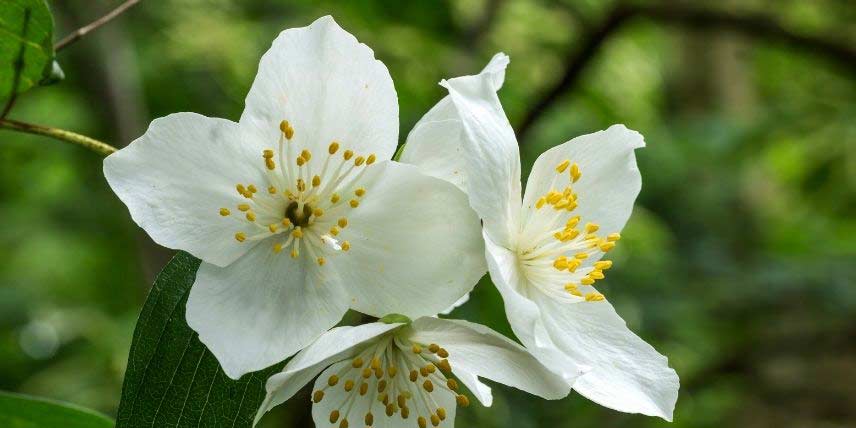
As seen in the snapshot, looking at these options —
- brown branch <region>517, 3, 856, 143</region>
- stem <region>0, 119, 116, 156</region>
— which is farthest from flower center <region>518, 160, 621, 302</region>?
brown branch <region>517, 3, 856, 143</region>

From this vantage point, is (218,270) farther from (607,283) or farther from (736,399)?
(736,399)

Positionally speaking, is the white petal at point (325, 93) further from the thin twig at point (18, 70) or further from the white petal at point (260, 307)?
the thin twig at point (18, 70)

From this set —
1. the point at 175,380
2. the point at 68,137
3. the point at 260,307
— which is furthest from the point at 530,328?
the point at 68,137

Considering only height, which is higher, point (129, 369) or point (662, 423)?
point (129, 369)

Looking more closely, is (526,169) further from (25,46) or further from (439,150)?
(25,46)

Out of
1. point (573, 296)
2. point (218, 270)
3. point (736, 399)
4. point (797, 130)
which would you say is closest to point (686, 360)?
point (736, 399)

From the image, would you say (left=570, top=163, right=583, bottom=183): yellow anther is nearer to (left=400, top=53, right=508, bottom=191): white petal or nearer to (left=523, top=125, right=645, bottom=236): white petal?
(left=523, top=125, right=645, bottom=236): white petal
